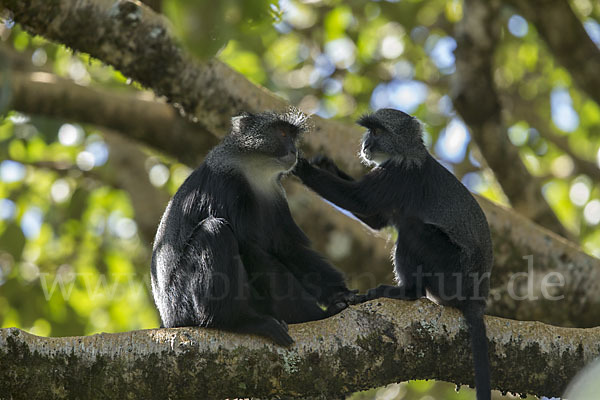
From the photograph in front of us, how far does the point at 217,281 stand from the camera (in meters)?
3.68

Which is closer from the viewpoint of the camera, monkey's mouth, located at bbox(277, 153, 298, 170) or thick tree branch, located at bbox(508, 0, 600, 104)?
monkey's mouth, located at bbox(277, 153, 298, 170)

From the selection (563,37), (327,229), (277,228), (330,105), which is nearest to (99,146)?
(330,105)

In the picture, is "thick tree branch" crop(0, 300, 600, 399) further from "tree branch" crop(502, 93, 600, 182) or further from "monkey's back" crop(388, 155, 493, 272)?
"tree branch" crop(502, 93, 600, 182)

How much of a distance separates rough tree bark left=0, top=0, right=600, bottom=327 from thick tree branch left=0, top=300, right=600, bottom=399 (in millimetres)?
2003

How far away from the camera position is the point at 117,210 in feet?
31.6

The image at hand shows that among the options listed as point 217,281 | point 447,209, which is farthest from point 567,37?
point 217,281

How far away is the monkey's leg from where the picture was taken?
11.7 feet

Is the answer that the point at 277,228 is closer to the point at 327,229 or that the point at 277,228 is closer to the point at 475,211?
the point at 475,211

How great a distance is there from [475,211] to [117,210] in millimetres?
6311

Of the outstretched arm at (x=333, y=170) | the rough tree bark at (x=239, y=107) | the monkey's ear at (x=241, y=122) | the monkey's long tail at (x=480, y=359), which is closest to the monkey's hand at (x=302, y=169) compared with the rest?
the outstretched arm at (x=333, y=170)

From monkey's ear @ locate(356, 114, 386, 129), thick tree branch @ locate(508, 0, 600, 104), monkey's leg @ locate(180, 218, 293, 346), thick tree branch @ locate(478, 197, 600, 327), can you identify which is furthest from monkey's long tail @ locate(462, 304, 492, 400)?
thick tree branch @ locate(508, 0, 600, 104)

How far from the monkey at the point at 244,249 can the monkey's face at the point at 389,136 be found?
462 mm

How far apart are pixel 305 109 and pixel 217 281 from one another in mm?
5138

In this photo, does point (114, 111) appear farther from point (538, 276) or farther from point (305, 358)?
point (305, 358)
